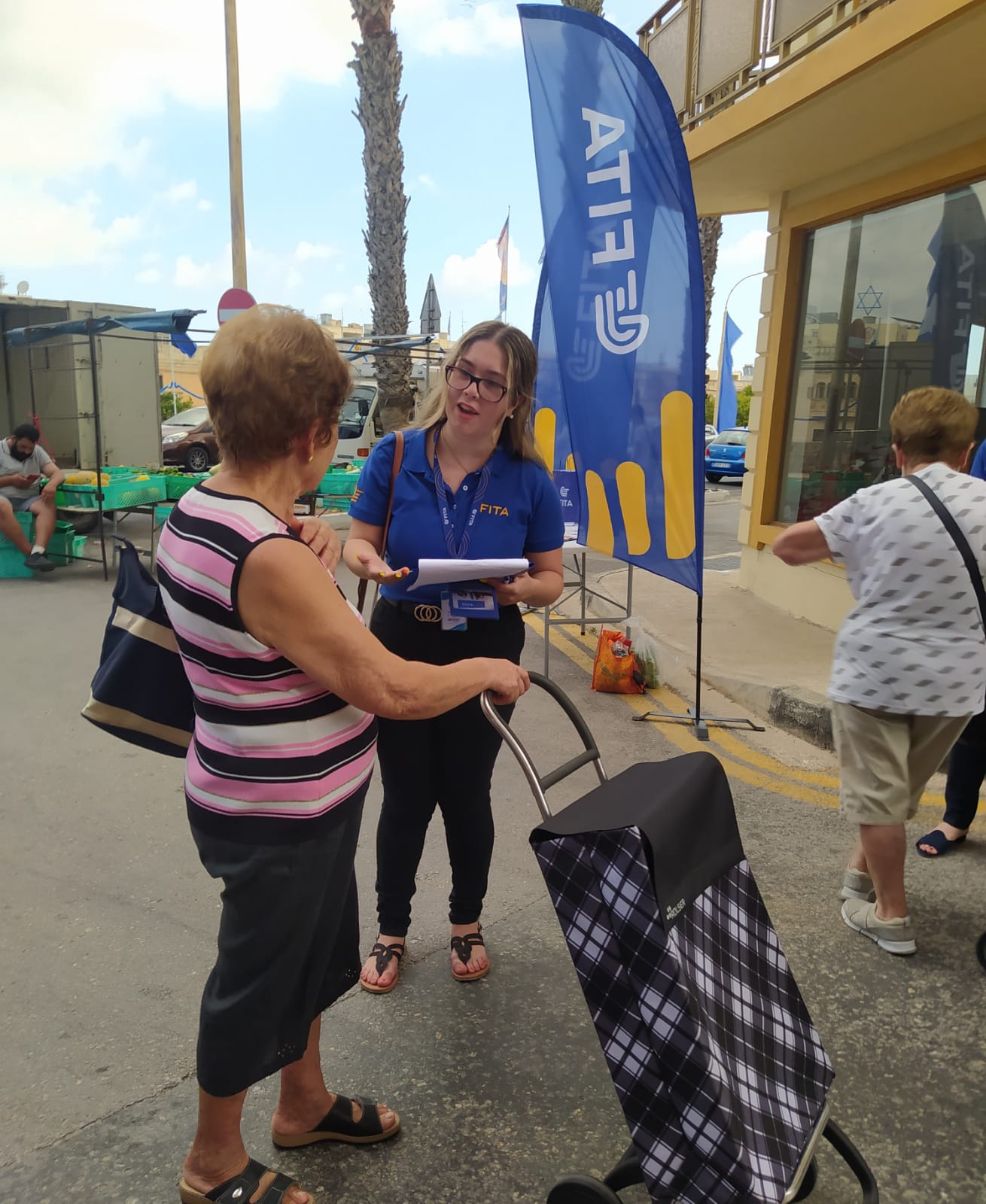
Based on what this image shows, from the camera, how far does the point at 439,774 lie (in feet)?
8.47

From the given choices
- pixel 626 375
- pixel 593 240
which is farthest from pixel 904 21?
pixel 626 375

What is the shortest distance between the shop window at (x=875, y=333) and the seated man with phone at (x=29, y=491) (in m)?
7.16

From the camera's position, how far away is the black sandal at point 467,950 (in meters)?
2.65

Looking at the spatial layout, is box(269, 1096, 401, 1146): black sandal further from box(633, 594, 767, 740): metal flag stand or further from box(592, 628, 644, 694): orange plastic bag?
box(592, 628, 644, 694): orange plastic bag

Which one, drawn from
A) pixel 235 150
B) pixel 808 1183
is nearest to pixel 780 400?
pixel 808 1183

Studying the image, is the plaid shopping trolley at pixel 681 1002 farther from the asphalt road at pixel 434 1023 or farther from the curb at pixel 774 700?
the curb at pixel 774 700

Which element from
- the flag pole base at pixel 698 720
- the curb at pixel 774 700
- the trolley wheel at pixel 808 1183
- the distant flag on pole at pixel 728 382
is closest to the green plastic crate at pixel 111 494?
the curb at pixel 774 700

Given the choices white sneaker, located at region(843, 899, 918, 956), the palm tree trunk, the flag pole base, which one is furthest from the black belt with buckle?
the palm tree trunk

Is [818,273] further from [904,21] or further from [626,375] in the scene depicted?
[626,375]

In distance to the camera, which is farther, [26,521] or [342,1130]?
[26,521]

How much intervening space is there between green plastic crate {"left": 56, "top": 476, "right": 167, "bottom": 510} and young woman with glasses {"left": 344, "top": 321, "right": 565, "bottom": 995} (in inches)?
274

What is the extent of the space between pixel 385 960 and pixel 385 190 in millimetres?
13947

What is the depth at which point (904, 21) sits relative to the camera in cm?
439

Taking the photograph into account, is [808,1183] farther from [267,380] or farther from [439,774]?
[267,380]
